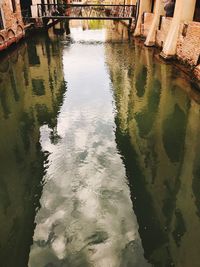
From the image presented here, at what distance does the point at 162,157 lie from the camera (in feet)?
22.5

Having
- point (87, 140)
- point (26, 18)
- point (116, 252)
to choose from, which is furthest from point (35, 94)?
point (26, 18)

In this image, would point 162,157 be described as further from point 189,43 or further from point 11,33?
point 11,33

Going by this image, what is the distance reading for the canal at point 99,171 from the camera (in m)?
4.37

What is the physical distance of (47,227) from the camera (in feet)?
15.6

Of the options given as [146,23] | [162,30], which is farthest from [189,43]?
[146,23]

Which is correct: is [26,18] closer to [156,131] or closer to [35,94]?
[35,94]

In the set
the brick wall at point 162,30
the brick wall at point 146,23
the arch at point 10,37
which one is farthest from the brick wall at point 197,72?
the arch at point 10,37

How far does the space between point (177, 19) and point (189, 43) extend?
2.24 meters

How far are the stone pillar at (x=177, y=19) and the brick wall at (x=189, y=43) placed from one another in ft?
1.27

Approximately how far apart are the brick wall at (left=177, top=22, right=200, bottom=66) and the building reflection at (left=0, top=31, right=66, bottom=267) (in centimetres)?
623

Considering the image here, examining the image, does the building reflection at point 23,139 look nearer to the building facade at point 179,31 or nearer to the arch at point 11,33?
the arch at point 11,33

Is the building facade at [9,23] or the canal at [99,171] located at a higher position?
the building facade at [9,23]

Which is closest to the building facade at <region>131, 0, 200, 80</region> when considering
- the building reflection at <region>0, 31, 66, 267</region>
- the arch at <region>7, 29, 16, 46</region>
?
the building reflection at <region>0, 31, 66, 267</region>

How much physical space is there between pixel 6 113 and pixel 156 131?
207 inches
